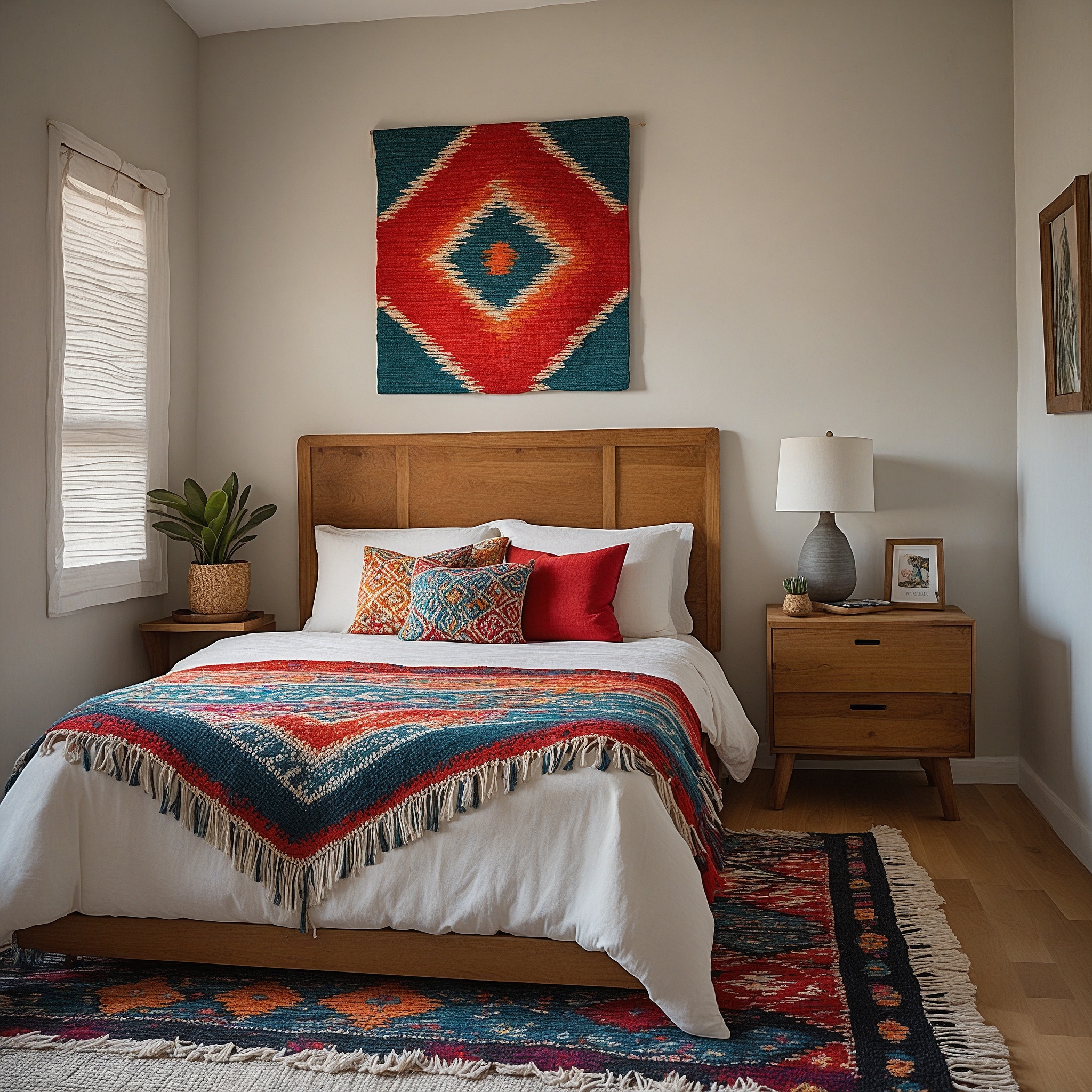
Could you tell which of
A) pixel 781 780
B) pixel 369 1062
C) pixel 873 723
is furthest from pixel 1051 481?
pixel 369 1062

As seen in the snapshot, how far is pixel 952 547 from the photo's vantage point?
12.5 ft

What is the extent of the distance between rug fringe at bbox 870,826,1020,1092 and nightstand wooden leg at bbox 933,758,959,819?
0.42 meters

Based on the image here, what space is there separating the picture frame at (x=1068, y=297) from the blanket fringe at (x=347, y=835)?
1.74 m

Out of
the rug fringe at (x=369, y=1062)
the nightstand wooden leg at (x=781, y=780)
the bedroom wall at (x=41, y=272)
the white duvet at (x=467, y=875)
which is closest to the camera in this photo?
the rug fringe at (x=369, y=1062)

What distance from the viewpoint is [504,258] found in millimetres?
4035

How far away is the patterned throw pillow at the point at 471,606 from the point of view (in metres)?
3.34

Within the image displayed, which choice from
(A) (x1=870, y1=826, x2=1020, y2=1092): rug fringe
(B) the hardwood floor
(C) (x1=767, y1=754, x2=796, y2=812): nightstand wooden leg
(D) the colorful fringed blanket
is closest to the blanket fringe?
(D) the colorful fringed blanket

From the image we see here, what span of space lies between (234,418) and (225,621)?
90cm

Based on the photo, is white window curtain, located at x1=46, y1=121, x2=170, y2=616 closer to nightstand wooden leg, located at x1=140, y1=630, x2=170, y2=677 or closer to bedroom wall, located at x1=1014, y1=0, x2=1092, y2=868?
nightstand wooden leg, located at x1=140, y1=630, x2=170, y2=677

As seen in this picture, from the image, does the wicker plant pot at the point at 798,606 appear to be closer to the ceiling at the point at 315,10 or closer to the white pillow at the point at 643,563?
the white pillow at the point at 643,563

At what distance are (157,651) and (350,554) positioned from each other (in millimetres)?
808

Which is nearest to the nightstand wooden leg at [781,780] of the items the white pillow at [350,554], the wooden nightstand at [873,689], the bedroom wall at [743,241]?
the wooden nightstand at [873,689]

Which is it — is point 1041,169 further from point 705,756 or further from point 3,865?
point 3,865

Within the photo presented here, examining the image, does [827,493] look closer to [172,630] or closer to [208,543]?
[208,543]
